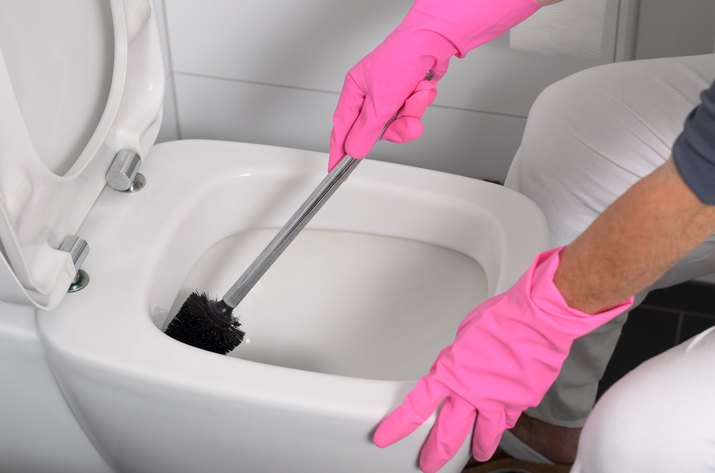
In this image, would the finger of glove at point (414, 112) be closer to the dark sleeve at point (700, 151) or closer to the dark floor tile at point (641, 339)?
the dark sleeve at point (700, 151)

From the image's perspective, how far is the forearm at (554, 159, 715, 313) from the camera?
2.31 feet

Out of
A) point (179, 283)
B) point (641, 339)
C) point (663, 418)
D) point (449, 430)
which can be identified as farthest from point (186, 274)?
point (641, 339)

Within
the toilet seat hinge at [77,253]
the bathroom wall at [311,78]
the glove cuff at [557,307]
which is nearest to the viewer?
the glove cuff at [557,307]

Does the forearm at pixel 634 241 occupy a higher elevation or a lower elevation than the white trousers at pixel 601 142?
higher

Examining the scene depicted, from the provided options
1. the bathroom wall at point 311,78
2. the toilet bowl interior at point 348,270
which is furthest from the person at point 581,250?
the bathroom wall at point 311,78

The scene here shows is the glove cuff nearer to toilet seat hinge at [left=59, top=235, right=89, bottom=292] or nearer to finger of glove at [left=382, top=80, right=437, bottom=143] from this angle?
finger of glove at [left=382, top=80, right=437, bottom=143]

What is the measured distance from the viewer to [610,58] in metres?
1.25

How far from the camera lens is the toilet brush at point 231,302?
956 mm

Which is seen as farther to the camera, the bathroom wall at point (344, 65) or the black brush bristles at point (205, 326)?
the bathroom wall at point (344, 65)

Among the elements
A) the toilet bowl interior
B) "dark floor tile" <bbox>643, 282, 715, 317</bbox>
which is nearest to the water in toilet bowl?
the toilet bowl interior

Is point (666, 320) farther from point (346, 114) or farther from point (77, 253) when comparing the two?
point (77, 253)

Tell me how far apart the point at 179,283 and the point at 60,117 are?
217 mm

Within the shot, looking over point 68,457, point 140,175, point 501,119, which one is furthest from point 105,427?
point 501,119

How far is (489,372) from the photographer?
82 centimetres
